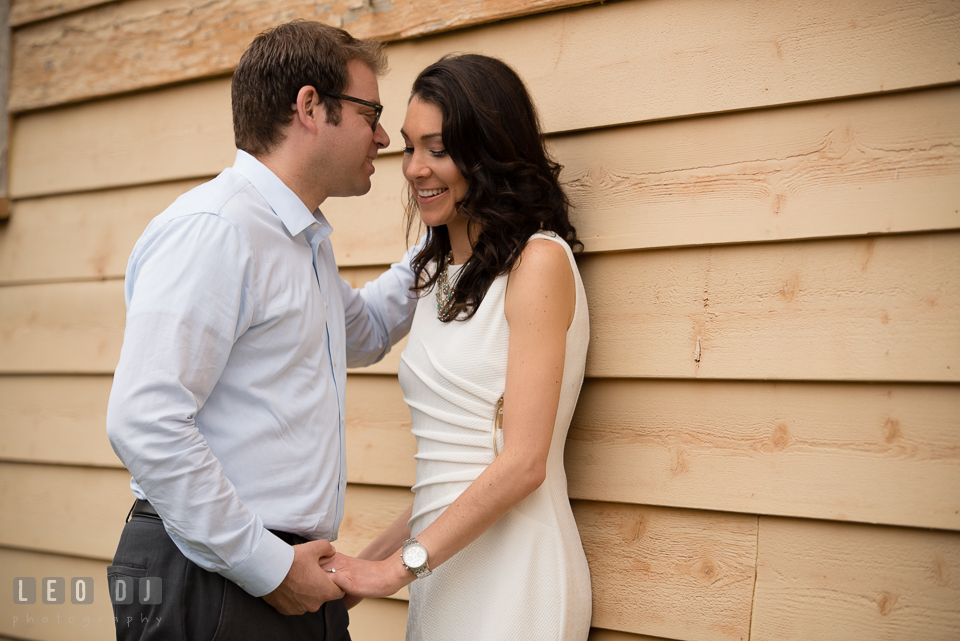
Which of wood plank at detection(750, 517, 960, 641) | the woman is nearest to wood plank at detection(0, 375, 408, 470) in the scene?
the woman

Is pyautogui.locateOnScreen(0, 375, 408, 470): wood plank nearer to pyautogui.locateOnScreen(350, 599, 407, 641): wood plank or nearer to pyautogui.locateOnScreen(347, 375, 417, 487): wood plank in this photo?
pyautogui.locateOnScreen(347, 375, 417, 487): wood plank

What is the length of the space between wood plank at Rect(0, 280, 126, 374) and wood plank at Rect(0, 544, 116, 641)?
685mm

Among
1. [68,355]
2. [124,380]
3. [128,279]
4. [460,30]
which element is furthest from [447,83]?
[68,355]

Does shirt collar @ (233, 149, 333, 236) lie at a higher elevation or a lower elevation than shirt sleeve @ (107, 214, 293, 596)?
higher

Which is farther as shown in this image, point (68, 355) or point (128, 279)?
point (68, 355)

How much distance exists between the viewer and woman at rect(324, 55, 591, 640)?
1418 millimetres

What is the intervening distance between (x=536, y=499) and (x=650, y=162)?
809mm

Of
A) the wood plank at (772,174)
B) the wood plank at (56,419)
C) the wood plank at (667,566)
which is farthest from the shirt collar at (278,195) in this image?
the wood plank at (56,419)


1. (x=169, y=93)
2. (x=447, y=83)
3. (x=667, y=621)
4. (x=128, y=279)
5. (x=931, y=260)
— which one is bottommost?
(x=667, y=621)

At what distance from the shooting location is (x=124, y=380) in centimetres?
127

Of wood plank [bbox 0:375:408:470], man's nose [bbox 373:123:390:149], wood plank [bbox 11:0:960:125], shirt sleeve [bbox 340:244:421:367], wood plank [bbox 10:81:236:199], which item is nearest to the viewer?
wood plank [bbox 11:0:960:125]

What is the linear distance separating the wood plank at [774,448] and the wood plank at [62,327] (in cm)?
170

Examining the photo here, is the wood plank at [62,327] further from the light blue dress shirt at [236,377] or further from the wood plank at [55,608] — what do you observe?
the light blue dress shirt at [236,377]

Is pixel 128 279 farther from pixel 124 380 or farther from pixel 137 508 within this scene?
pixel 137 508
